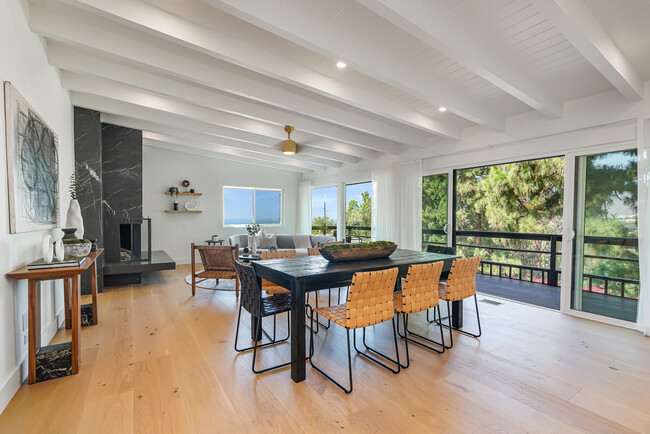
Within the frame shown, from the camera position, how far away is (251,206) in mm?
8562

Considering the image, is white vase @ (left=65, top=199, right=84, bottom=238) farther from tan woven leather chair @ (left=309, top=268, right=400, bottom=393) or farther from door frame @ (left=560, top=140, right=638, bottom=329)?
door frame @ (left=560, top=140, right=638, bottom=329)

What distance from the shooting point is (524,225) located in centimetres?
627

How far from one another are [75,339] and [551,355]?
3822mm

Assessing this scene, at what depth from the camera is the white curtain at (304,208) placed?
8623 mm

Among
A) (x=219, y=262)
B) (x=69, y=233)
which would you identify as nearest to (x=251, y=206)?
(x=219, y=262)

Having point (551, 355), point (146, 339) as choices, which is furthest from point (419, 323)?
point (146, 339)

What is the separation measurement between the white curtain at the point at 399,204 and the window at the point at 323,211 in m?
1.70

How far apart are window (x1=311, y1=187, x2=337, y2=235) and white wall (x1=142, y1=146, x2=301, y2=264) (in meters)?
1.39

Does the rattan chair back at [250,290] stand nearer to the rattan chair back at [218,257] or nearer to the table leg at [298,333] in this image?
the table leg at [298,333]

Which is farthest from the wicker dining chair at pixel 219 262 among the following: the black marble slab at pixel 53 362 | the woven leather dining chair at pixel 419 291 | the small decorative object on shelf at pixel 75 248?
the woven leather dining chair at pixel 419 291

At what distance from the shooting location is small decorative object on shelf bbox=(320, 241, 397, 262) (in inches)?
110

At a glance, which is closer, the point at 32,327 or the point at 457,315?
the point at 32,327

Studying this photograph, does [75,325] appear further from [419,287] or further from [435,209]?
[435,209]

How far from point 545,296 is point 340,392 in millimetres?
4070
